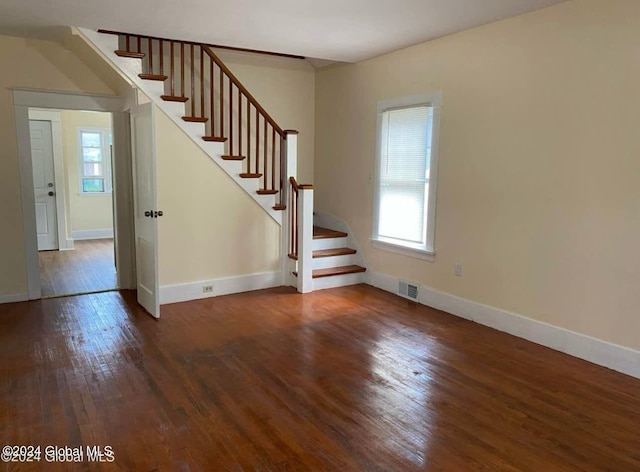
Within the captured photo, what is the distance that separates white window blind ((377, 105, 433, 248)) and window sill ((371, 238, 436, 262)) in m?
0.06

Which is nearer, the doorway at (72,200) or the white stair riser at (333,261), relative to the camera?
the white stair riser at (333,261)

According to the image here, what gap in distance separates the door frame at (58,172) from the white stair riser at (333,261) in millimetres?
4643

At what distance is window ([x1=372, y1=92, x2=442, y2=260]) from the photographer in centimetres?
487

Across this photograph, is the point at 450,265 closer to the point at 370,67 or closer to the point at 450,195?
the point at 450,195

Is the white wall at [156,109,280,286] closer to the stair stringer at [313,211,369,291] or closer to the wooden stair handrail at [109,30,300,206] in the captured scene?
the wooden stair handrail at [109,30,300,206]

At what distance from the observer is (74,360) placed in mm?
3484

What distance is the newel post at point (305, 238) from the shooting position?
5242mm

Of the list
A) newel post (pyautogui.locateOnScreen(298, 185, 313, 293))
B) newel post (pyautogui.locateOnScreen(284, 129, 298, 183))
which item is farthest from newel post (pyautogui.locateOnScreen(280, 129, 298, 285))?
newel post (pyautogui.locateOnScreen(298, 185, 313, 293))

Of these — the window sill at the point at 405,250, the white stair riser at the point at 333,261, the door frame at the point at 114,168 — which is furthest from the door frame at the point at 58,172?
the window sill at the point at 405,250

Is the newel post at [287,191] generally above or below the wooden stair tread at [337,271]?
above

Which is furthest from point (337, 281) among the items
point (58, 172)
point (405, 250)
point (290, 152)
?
point (58, 172)

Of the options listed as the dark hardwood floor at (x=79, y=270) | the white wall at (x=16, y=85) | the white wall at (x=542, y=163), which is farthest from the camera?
the dark hardwood floor at (x=79, y=270)

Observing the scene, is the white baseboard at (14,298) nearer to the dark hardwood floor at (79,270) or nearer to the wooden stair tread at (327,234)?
the dark hardwood floor at (79,270)

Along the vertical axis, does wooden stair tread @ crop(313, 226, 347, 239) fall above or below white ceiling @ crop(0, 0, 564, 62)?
below
